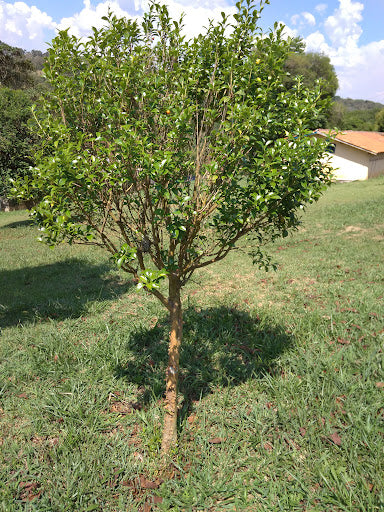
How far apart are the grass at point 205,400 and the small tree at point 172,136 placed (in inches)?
25.7

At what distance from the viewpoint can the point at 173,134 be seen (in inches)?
123

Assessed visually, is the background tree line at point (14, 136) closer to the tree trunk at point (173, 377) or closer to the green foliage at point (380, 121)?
the tree trunk at point (173, 377)

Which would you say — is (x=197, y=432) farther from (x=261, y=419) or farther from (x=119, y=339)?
(x=119, y=339)

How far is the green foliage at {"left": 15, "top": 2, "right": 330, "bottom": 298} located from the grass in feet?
6.88

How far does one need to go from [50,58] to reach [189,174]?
69.6 inches

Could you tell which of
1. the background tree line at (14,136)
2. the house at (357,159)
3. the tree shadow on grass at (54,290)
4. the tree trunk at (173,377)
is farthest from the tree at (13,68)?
the tree trunk at (173,377)

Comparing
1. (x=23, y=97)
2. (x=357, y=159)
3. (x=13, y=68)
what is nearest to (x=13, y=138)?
(x=23, y=97)

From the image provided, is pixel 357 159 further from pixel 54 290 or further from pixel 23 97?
pixel 54 290

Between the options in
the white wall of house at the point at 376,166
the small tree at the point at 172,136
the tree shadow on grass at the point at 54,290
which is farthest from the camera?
the white wall of house at the point at 376,166

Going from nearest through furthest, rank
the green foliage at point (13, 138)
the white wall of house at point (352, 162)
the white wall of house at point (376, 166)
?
the green foliage at point (13, 138) → the white wall of house at point (352, 162) → the white wall of house at point (376, 166)

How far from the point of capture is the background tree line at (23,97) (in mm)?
4320

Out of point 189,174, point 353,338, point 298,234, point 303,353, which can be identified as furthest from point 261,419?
point 298,234

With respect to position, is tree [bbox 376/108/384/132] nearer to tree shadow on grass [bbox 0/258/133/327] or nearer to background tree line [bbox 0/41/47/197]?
background tree line [bbox 0/41/47/197]

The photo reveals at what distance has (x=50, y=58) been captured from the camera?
3.45 m
